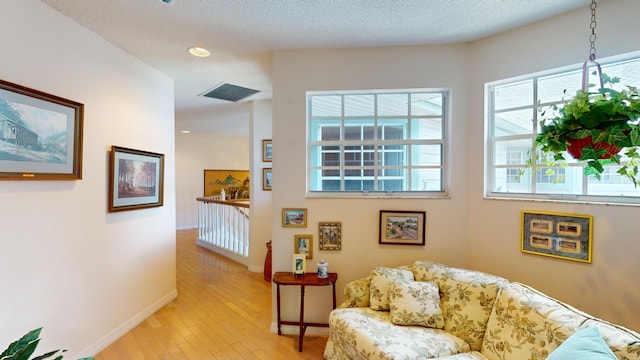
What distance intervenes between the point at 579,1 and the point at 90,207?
3.92 m

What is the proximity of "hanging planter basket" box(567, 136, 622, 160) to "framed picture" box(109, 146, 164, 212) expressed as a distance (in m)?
3.25

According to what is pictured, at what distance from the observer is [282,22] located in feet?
6.91

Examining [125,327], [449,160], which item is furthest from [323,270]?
[125,327]

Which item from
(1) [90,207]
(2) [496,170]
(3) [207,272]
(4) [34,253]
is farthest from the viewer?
(3) [207,272]

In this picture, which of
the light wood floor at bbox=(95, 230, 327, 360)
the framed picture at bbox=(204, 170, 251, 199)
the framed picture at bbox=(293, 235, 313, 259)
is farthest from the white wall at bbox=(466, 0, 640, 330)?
the framed picture at bbox=(204, 170, 251, 199)

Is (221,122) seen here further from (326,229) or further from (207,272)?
(326,229)

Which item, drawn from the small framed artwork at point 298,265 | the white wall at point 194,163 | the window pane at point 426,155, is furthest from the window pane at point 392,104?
the white wall at point 194,163

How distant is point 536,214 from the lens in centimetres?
211

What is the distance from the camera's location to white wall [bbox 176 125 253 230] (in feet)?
24.4

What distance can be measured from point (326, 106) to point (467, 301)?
203 centimetres

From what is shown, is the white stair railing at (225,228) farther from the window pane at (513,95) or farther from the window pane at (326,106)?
the window pane at (513,95)

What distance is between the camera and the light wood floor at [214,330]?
2.28m

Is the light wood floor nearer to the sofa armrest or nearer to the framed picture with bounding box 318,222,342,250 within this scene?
the sofa armrest

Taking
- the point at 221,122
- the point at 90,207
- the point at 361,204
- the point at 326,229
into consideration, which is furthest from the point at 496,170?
the point at 221,122
